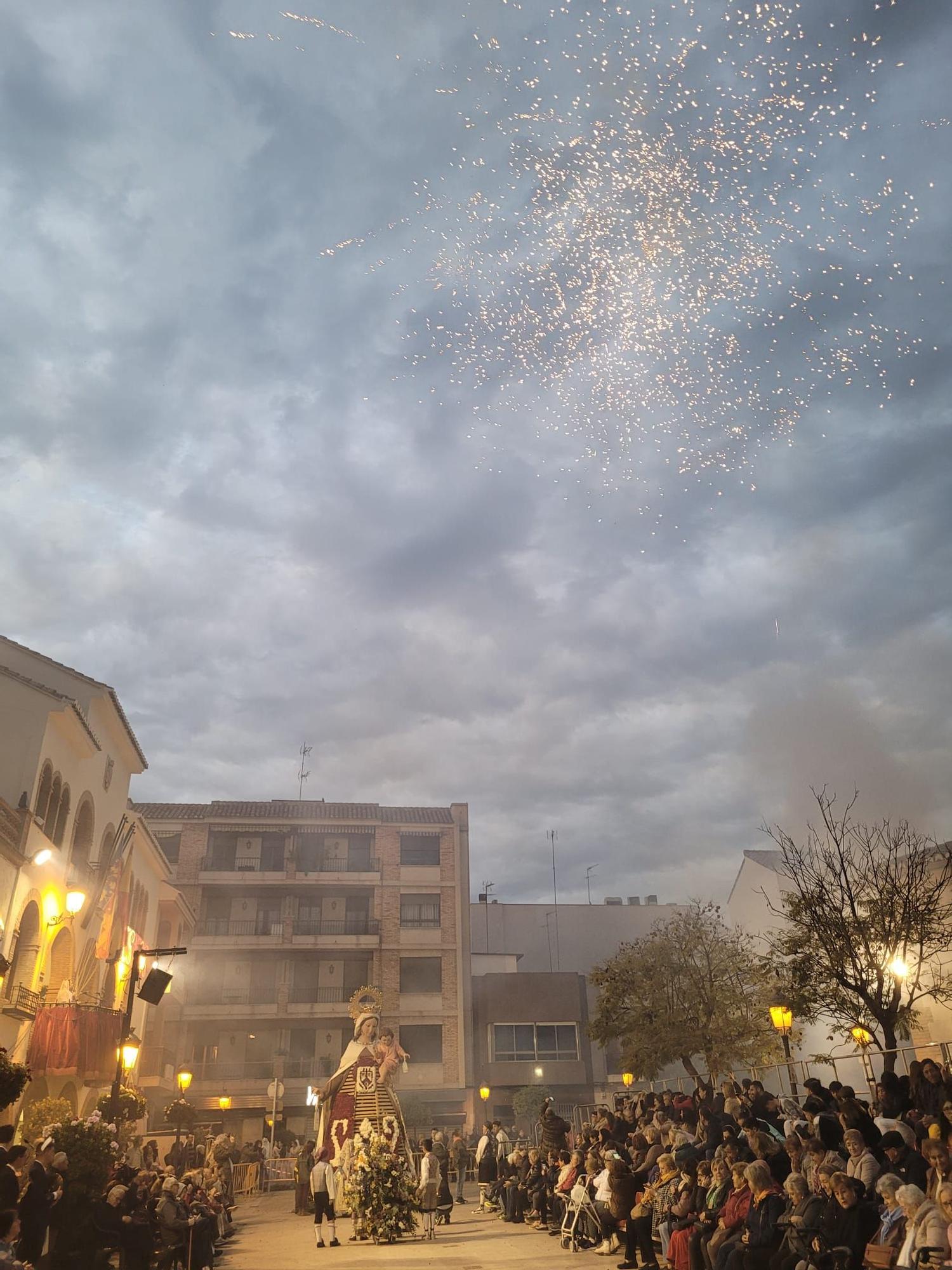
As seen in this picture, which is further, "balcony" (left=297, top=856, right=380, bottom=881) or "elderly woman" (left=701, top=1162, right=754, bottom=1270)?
"balcony" (left=297, top=856, right=380, bottom=881)

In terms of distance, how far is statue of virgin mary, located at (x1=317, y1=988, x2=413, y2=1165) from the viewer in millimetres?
18688

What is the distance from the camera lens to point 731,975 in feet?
109

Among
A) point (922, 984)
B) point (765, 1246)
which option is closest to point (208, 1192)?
point (765, 1246)

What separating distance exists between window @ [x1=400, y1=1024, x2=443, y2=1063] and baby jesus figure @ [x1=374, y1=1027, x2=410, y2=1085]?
2640cm

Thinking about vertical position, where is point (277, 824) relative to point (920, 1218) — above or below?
above

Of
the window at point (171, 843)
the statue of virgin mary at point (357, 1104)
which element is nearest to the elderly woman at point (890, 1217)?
the statue of virgin mary at point (357, 1104)

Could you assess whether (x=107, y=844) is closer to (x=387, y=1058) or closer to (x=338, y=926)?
(x=387, y=1058)

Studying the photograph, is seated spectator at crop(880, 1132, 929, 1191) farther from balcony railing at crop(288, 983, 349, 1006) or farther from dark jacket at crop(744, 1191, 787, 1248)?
balcony railing at crop(288, 983, 349, 1006)

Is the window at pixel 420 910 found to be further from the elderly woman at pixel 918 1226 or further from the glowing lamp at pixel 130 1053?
the elderly woman at pixel 918 1226

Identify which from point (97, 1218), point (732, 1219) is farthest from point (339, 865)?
point (732, 1219)

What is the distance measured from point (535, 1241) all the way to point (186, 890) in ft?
113

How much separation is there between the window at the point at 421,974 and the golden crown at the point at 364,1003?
26.0m

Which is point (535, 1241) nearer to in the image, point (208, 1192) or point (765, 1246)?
point (208, 1192)

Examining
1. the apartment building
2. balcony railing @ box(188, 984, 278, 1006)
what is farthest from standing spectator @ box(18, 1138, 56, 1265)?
balcony railing @ box(188, 984, 278, 1006)
